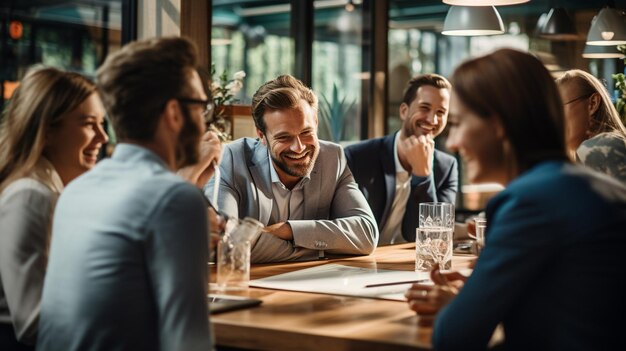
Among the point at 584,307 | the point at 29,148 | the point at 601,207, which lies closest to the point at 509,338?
the point at 584,307

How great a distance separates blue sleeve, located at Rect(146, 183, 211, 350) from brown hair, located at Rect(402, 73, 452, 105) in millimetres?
3198

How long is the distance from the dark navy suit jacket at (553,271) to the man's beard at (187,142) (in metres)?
0.63

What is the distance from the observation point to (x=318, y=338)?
1.82 meters

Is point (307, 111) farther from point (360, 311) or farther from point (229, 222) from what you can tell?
point (360, 311)

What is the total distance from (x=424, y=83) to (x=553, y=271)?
3.14 meters

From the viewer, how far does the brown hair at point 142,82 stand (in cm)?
169

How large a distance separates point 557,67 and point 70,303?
519 centimetres

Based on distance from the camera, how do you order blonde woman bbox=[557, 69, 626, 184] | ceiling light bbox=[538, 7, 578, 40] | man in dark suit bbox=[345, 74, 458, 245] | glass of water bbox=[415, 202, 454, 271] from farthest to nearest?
1. ceiling light bbox=[538, 7, 578, 40]
2. man in dark suit bbox=[345, 74, 458, 245]
3. blonde woman bbox=[557, 69, 626, 184]
4. glass of water bbox=[415, 202, 454, 271]

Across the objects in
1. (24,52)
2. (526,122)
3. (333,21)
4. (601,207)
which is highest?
(333,21)

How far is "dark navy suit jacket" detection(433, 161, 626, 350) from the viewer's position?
1.60 m

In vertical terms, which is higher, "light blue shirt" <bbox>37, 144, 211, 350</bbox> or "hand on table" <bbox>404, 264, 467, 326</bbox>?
"light blue shirt" <bbox>37, 144, 211, 350</bbox>

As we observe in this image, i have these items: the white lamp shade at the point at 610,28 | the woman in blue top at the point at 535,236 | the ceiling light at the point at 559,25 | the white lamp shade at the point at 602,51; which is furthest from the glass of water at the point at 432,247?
the ceiling light at the point at 559,25

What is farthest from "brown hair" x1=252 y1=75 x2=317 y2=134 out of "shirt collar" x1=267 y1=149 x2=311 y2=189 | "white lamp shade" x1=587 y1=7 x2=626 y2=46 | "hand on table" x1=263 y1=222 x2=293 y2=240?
"white lamp shade" x1=587 y1=7 x2=626 y2=46

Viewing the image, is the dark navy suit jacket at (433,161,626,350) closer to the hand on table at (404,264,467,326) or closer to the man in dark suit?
the hand on table at (404,264,467,326)
